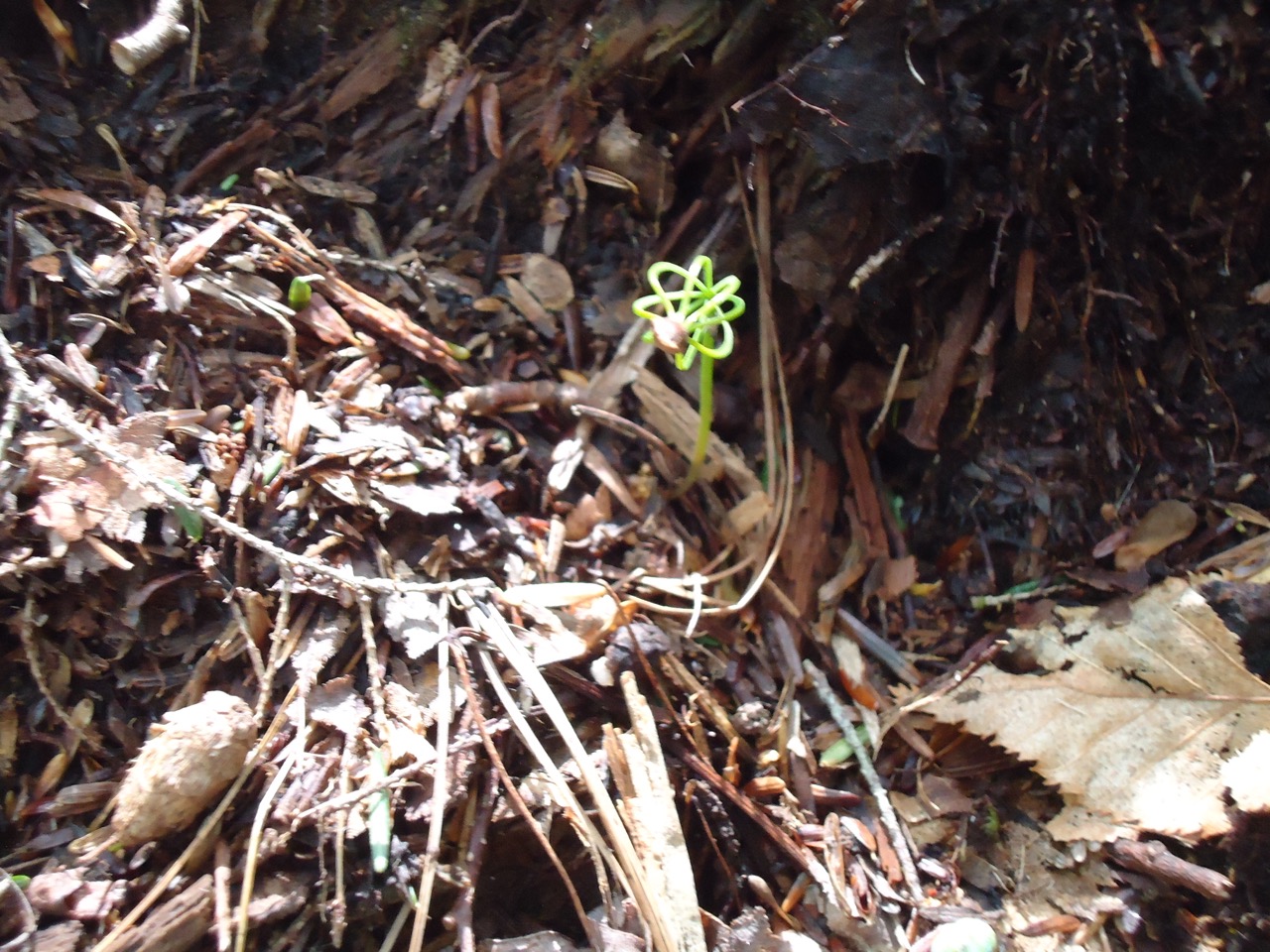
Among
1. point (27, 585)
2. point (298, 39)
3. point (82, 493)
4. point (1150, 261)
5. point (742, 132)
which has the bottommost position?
point (27, 585)

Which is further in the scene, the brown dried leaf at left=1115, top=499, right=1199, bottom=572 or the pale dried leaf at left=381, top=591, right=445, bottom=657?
the brown dried leaf at left=1115, top=499, right=1199, bottom=572

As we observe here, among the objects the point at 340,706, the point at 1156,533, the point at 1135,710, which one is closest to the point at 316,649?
the point at 340,706

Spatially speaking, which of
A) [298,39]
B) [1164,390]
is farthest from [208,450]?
[1164,390]

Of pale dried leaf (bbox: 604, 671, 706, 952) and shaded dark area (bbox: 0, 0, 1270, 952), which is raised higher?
shaded dark area (bbox: 0, 0, 1270, 952)

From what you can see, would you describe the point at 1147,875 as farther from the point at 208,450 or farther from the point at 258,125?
the point at 258,125

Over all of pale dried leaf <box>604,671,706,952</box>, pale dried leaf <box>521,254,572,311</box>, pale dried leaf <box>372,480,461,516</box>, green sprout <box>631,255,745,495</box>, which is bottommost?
pale dried leaf <box>604,671,706,952</box>

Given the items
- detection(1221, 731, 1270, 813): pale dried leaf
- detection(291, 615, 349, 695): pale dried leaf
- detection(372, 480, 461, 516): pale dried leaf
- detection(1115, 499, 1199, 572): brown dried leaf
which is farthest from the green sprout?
detection(1221, 731, 1270, 813): pale dried leaf

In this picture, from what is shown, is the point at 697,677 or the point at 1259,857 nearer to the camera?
the point at 1259,857

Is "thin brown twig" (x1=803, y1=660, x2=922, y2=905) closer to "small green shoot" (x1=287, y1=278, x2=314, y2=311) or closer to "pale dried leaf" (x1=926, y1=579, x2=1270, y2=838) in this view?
"pale dried leaf" (x1=926, y1=579, x2=1270, y2=838)

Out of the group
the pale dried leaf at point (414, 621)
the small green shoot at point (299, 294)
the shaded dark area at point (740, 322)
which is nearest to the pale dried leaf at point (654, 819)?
the shaded dark area at point (740, 322)
